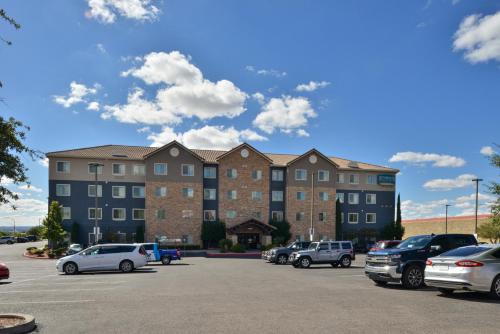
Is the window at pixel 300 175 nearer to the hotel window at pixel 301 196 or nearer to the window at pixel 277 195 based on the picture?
the hotel window at pixel 301 196

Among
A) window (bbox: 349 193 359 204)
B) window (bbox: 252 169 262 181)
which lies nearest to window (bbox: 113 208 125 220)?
window (bbox: 252 169 262 181)

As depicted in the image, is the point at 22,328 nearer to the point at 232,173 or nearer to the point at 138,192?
the point at 138,192

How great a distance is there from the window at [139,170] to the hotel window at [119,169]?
50.2 inches

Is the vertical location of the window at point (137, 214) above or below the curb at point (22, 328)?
below

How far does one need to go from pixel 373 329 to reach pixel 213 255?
3598cm

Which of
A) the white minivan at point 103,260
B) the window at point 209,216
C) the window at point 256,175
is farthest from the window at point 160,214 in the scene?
the white minivan at point 103,260

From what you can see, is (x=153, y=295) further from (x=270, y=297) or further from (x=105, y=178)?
(x=105, y=178)

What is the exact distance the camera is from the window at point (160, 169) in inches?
1982

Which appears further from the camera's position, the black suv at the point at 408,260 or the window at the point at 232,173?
the window at the point at 232,173

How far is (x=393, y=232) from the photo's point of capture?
57438 mm

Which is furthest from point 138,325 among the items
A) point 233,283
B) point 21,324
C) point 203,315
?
point 233,283

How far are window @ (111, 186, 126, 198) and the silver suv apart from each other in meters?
29.7

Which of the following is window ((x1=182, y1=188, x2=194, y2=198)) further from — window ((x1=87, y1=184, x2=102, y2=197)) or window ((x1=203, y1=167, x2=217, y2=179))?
window ((x1=87, y1=184, x2=102, y2=197))

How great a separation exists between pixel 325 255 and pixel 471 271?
15387 millimetres
